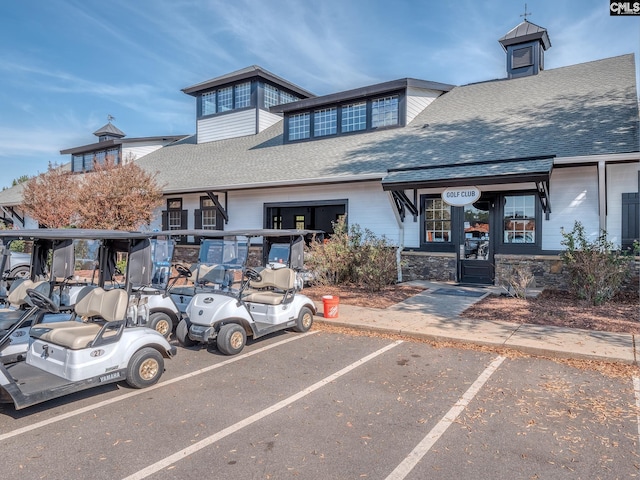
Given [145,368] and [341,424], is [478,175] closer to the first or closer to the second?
[341,424]

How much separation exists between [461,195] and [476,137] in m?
2.93

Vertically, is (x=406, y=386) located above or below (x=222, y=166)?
below

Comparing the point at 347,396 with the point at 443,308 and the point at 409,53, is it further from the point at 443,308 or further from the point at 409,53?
the point at 409,53

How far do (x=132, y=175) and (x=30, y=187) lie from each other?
219 inches

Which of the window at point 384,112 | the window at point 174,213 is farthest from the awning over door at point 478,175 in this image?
the window at point 174,213

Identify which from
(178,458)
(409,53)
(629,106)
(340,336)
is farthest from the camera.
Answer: (409,53)

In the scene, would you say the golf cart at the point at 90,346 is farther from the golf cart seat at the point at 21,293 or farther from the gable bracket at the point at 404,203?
the gable bracket at the point at 404,203

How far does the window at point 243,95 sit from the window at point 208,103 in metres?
1.54

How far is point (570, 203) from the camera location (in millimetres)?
10945

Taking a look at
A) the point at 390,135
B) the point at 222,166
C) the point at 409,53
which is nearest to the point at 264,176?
the point at 222,166

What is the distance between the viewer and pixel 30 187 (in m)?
17.8

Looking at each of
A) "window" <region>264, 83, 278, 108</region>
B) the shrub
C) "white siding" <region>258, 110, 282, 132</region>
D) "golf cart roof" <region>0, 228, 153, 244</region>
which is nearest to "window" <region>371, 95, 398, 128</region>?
"white siding" <region>258, 110, 282, 132</region>

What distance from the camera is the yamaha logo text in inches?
279

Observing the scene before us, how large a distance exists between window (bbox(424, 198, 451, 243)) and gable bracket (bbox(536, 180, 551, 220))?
2565 millimetres
